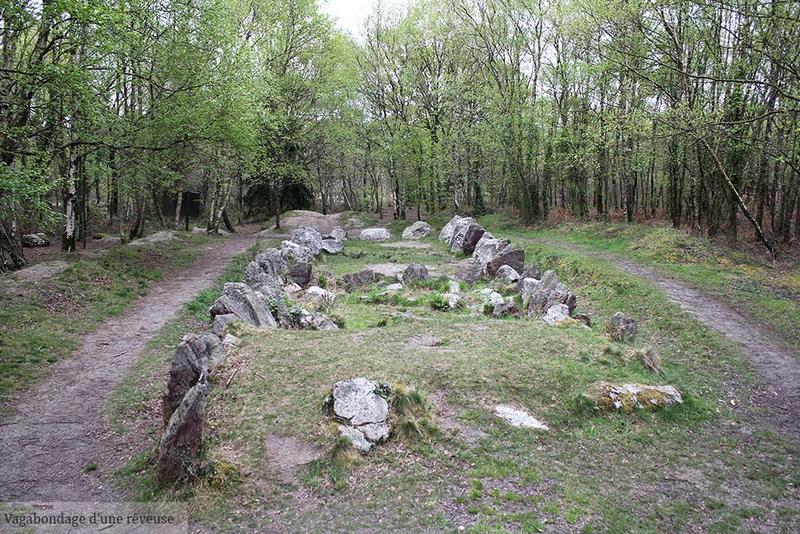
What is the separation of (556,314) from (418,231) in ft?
70.9

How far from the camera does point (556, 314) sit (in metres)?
12.7

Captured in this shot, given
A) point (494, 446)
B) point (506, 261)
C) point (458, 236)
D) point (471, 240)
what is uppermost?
point (458, 236)

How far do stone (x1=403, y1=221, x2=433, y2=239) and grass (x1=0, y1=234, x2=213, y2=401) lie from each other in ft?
55.0

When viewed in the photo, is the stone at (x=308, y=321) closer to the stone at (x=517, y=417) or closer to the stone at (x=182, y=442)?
the stone at (x=517, y=417)

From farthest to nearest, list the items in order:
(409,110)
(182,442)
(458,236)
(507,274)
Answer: (409,110), (458,236), (507,274), (182,442)

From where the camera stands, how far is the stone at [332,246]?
A: 26.7 meters

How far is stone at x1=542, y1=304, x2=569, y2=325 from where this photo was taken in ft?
40.7

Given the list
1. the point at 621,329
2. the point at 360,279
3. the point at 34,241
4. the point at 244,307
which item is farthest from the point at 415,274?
the point at 34,241

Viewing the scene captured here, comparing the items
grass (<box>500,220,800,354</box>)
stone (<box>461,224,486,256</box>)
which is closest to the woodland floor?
grass (<box>500,220,800,354</box>)

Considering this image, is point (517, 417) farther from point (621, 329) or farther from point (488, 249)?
point (488, 249)

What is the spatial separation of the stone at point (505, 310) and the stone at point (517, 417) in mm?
6006

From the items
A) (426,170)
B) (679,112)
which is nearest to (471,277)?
(679,112)

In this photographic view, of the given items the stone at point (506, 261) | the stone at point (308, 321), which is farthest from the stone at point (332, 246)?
the stone at point (308, 321)

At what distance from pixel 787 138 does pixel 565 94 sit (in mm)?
14646
